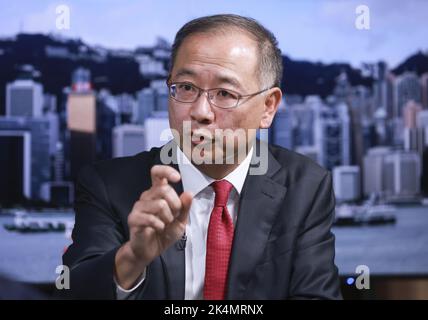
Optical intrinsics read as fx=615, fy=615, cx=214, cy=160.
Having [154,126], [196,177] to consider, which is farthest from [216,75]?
[154,126]

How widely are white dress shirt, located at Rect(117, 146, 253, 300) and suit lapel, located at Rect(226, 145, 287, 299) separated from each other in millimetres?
24

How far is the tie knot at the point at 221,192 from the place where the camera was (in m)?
1.36

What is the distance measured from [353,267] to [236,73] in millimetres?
928

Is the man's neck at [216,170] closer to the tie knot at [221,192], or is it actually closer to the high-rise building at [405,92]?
the tie knot at [221,192]

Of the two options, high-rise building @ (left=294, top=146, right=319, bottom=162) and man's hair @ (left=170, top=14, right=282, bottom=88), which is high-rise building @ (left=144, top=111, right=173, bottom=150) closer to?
high-rise building @ (left=294, top=146, right=319, bottom=162)

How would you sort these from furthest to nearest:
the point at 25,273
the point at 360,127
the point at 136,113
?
the point at 360,127, the point at 136,113, the point at 25,273

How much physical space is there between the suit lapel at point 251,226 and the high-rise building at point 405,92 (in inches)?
41.0

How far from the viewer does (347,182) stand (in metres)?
2.17

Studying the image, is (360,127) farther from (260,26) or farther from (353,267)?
(260,26)

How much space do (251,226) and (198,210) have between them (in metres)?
0.13

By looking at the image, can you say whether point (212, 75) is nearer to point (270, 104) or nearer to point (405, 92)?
point (270, 104)

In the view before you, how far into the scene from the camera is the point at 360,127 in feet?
7.36

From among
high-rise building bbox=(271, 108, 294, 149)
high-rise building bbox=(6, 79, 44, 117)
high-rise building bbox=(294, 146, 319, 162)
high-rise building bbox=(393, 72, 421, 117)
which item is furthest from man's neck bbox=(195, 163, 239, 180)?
high-rise building bbox=(393, 72, 421, 117)

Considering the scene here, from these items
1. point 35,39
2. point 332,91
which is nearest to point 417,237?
point 332,91
